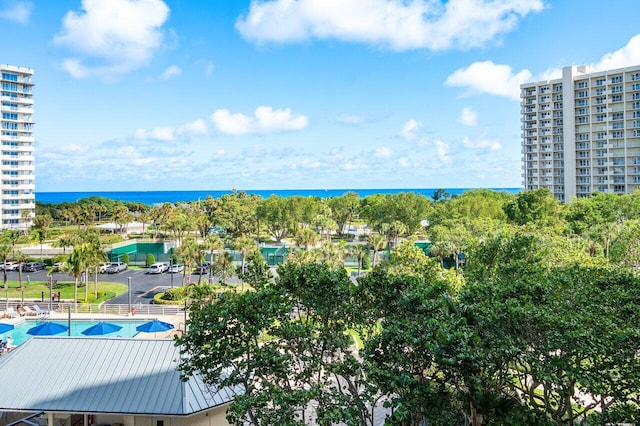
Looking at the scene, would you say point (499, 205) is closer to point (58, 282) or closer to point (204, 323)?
point (58, 282)

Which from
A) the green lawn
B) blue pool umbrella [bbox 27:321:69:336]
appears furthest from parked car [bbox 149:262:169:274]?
blue pool umbrella [bbox 27:321:69:336]

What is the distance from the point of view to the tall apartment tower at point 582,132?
8706 centimetres

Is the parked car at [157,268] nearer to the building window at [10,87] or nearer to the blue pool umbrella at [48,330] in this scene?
the blue pool umbrella at [48,330]

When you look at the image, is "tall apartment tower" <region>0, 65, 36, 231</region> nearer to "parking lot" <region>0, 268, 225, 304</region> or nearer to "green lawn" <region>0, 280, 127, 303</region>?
"parking lot" <region>0, 268, 225, 304</region>

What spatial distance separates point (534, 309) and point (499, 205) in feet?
217

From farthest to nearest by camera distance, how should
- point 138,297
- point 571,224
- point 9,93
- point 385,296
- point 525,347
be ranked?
point 9,93, point 571,224, point 138,297, point 385,296, point 525,347

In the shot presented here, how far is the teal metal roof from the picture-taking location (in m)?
15.6

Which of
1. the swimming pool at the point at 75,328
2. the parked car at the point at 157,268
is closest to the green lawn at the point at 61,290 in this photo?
the parked car at the point at 157,268

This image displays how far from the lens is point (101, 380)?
1628 centimetres

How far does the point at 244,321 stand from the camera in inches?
467

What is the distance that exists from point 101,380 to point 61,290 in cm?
3481

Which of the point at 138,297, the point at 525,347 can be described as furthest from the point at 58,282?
the point at 525,347

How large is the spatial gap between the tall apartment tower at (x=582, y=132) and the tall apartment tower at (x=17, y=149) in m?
95.7

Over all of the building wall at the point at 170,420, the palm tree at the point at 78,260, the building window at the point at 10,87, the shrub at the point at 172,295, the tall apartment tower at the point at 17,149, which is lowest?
the building wall at the point at 170,420
